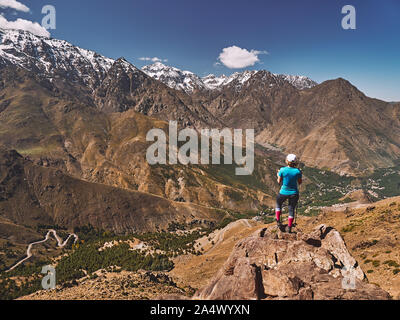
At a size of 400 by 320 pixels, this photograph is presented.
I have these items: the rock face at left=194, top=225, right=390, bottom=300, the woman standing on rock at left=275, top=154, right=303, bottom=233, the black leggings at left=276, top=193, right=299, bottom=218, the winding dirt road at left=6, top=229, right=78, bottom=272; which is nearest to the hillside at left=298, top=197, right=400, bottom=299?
the rock face at left=194, top=225, right=390, bottom=300

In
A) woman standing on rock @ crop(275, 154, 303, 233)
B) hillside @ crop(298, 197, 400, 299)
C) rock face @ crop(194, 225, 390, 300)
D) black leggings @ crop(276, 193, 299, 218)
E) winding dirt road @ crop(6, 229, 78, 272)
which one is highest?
woman standing on rock @ crop(275, 154, 303, 233)

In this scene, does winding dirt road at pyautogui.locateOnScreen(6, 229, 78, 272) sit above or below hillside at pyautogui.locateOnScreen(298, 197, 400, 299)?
below

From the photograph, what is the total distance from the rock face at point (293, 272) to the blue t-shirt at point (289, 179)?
4541 mm

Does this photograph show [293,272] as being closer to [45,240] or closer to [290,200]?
[290,200]

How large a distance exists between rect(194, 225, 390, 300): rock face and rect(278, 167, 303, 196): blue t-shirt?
4541 millimetres

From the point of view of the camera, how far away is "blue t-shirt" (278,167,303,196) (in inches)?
611

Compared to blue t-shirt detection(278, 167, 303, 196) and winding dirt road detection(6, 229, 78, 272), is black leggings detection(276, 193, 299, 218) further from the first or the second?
winding dirt road detection(6, 229, 78, 272)

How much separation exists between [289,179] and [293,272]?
5.88 meters

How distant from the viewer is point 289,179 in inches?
618

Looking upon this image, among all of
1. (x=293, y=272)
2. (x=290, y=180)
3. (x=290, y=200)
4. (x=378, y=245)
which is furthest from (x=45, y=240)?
(x=290, y=180)

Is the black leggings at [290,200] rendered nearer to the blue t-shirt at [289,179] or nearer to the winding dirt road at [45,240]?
the blue t-shirt at [289,179]
